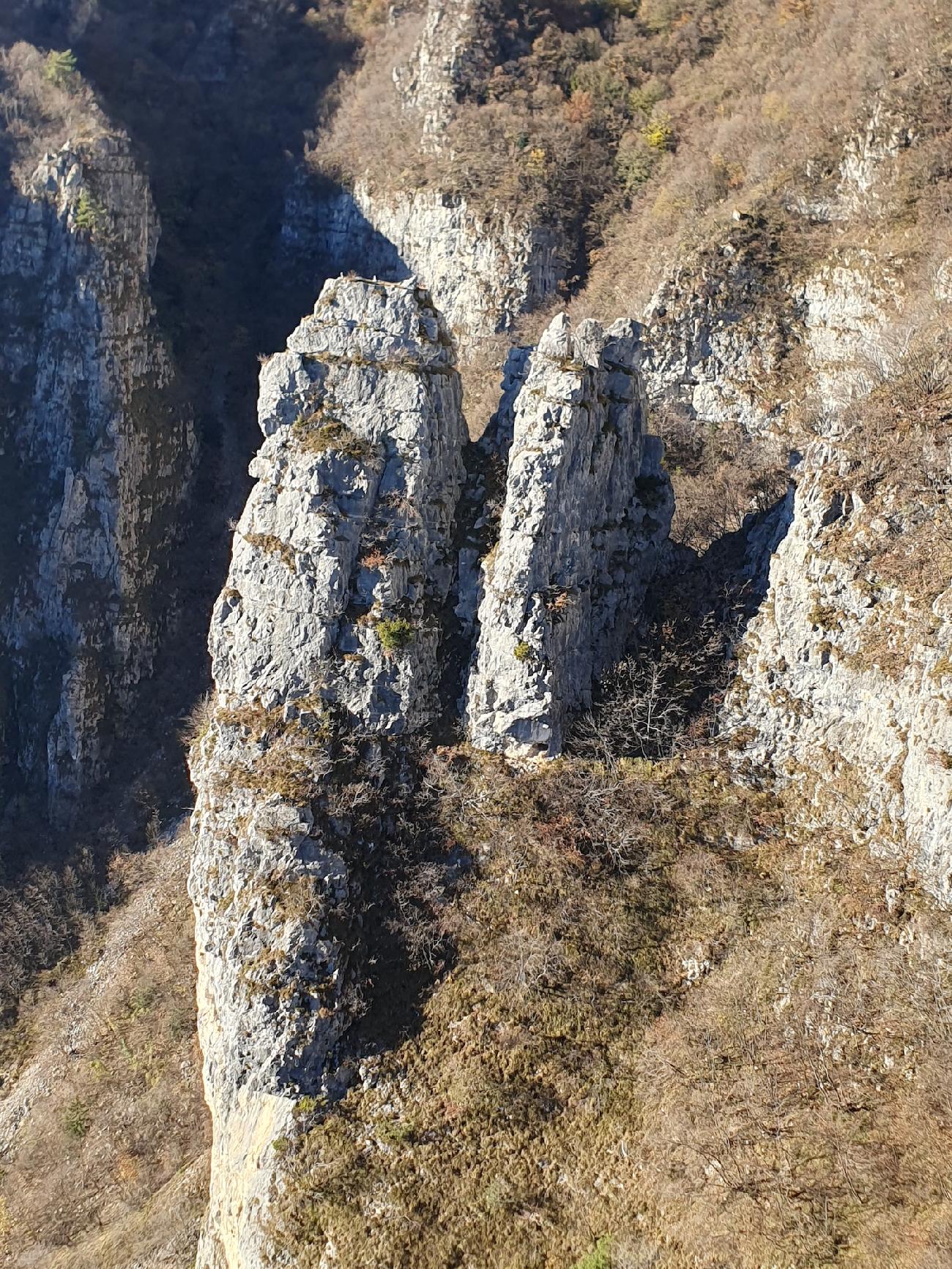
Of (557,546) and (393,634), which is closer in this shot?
(393,634)

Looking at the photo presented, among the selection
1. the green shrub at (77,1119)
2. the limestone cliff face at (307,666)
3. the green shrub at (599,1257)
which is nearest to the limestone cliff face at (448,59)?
the limestone cliff face at (307,666)

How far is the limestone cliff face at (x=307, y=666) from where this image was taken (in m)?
20.3

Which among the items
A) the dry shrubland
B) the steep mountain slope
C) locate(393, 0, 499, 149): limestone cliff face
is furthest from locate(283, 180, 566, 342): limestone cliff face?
the dry shrubland

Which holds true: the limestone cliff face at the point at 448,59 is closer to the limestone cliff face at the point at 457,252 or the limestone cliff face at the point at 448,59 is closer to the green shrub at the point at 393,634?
the limestone cliff face at the point at 457,252

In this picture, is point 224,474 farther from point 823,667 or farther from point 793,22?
point 793,22

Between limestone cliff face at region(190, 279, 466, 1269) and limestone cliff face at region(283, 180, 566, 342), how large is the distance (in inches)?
672

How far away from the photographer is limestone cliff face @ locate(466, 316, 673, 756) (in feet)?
74.9

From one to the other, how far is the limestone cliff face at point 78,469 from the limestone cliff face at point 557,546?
2373cm

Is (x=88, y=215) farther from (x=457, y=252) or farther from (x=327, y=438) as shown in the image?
(x=327, y=438)

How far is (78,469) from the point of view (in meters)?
40.4

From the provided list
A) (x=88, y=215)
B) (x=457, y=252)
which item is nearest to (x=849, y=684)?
(x=457, y=252)

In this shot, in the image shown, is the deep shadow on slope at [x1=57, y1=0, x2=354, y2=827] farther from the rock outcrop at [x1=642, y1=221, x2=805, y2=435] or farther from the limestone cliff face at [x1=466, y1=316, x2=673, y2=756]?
the rock outcrop at [x1=642, y1=221, x2=805, y2=435]

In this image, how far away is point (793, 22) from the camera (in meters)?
43.0

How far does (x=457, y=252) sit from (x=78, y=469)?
2149 centimetres
